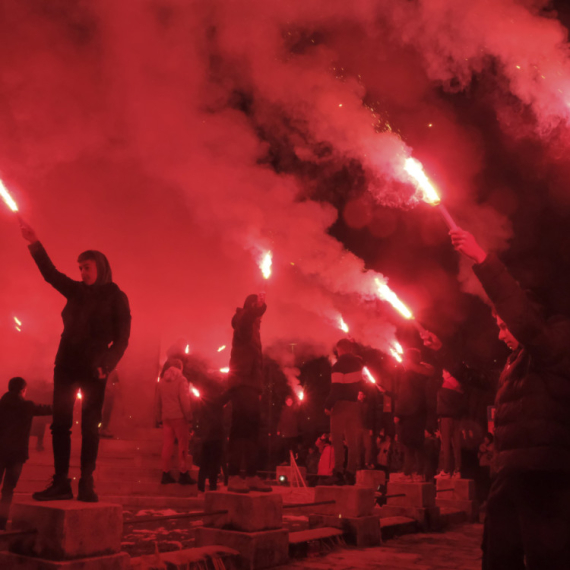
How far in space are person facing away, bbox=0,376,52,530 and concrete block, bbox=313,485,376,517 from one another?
11.1 ft

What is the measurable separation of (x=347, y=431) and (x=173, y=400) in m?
2.96

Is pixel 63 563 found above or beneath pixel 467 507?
above

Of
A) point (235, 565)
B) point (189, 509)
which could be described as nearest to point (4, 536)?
point (235, 565)

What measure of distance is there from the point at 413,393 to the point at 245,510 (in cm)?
368

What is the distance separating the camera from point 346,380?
6.97 metres

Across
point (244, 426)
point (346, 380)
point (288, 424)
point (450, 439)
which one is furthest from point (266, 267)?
point (288, 424)

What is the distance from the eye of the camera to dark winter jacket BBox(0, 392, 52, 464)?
6160 millimetres

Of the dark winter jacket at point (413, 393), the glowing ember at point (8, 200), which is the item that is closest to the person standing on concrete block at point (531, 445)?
the glowing ember at point (8, 200)

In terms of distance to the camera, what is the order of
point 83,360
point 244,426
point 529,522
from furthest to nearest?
point 244,426, point 83,360, point 529,522

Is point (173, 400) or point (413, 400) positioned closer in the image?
point (413, 400)

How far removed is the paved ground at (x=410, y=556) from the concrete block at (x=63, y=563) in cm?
193

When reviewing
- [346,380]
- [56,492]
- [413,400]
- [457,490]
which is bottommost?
[457,490]

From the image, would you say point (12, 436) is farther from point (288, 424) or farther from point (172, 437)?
point (288, 424)

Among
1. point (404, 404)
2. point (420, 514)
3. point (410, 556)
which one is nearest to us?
point (410, 556)
